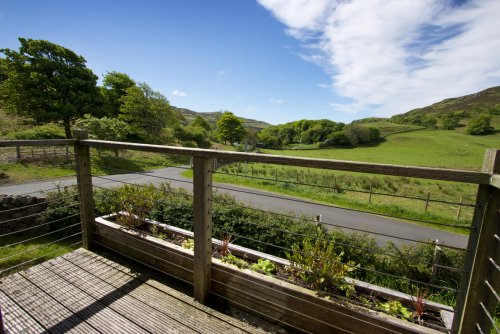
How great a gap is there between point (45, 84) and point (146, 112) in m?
9.85

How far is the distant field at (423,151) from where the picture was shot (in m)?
35.5

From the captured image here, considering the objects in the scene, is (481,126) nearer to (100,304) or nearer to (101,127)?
(101,127)

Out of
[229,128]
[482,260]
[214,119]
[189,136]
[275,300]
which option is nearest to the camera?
[482,260]

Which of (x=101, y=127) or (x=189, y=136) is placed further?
(x=189, y=136)

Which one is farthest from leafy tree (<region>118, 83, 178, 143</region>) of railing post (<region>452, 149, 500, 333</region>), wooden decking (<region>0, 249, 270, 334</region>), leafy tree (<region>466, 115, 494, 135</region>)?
leafy tree (<region>466, 115, 494, 135</region>)

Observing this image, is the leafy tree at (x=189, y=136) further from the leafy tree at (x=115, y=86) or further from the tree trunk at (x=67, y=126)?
the tree trunk at (x=67, y=126)

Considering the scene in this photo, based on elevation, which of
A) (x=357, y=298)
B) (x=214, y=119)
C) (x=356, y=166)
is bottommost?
(x=357, y=298)

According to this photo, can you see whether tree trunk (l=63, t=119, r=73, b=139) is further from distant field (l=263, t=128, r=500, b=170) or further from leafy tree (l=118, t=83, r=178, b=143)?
distant field (l=263, t=128, r=500, b=170)

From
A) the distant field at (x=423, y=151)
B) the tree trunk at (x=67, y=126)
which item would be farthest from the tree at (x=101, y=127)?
the distant field at (x=423, y=151)

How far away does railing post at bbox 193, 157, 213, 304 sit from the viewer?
1990mm

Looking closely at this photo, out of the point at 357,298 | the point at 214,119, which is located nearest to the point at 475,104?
the point at 214,119

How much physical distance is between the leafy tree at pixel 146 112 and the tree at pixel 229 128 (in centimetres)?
2199

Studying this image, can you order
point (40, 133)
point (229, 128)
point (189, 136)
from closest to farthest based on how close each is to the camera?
1. point (40, 133)
2. point (189, 136)
3. point (229, 128)

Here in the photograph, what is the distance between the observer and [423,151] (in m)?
45.2
